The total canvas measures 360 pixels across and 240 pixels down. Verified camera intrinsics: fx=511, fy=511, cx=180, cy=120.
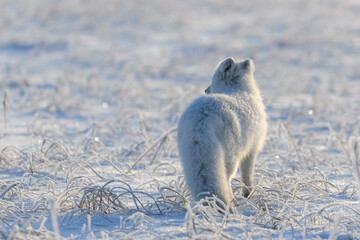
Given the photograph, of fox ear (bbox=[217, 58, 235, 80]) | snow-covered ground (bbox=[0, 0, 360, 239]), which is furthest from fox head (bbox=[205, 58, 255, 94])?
snow-covered ground (bbox=[0, 0, 360, 239])

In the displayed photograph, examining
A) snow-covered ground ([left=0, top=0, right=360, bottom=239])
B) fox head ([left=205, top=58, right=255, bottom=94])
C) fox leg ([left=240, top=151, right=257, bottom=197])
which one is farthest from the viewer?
fox head ([left=205, top=58, right=255, bottom=94])

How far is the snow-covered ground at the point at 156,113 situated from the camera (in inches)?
127

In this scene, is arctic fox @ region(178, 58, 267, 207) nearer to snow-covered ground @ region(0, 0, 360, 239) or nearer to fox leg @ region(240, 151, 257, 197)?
fox leg @ region(240, 151, 257, 197)

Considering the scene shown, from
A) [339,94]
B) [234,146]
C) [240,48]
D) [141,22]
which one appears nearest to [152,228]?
[234,146]

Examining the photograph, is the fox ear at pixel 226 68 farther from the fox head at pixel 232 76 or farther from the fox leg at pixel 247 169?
the fox leg at pixel 247 169

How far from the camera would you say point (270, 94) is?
982cm

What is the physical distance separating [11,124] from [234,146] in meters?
4.25

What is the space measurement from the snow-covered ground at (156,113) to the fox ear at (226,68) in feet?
3.01

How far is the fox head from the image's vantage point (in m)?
4.27

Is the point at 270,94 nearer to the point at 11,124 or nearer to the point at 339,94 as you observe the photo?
the point at 339,94

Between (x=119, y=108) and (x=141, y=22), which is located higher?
(x=141, y=22)

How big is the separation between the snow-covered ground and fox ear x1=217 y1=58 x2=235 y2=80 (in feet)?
3.01

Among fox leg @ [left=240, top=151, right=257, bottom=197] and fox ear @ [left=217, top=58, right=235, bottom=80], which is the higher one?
fox ear @ [left=217, top=58, right=235, bottom=80]

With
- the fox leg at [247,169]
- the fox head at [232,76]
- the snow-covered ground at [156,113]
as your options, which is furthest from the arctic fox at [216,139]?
the fox head at [232,76]
